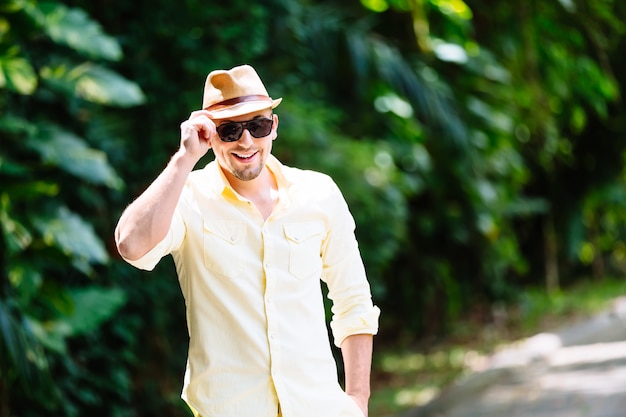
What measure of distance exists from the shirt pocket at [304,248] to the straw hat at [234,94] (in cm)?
35

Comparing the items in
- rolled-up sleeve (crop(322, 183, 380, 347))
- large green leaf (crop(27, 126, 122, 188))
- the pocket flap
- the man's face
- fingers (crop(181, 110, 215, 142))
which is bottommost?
rolled-up sleeve (crop(322, 183, 380, 347))

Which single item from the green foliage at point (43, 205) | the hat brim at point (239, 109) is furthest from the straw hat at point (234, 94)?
the green foliage at point (43, 205)

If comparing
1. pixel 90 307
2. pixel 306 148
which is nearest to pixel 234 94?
pixel 90 307

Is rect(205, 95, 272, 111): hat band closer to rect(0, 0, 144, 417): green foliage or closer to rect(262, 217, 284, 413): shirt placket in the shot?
rect(262, 217, 284, 413): shirt placket

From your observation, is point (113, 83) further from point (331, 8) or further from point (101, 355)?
point (331, 8)

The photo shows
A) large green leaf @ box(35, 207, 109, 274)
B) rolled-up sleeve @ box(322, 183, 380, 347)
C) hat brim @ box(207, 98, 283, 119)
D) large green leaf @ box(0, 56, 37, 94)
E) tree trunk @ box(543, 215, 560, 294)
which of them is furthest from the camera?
tree trunk @ box(543, 215, 560, 294)

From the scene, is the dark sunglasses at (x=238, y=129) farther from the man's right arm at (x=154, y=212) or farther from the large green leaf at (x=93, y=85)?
the large green leaf at (x=93, y=85)

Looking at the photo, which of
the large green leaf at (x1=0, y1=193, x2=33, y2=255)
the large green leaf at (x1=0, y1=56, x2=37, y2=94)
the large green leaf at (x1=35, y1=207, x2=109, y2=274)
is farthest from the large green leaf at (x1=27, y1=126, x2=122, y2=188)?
the large green leaf at (x1=0, y1=56, x2=37, y2=94)

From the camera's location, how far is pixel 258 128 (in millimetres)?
2883

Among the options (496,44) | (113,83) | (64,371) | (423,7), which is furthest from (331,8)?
(64,371)

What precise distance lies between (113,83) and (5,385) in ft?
5.98

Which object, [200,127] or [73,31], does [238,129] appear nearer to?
[200,127]

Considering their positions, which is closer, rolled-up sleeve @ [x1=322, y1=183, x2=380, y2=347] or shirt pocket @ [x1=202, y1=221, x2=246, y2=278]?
shirt pocket @ [x1=202, y1=221, x2=246, y2=278]

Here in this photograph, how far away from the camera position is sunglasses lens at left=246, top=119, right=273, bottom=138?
2875mm
